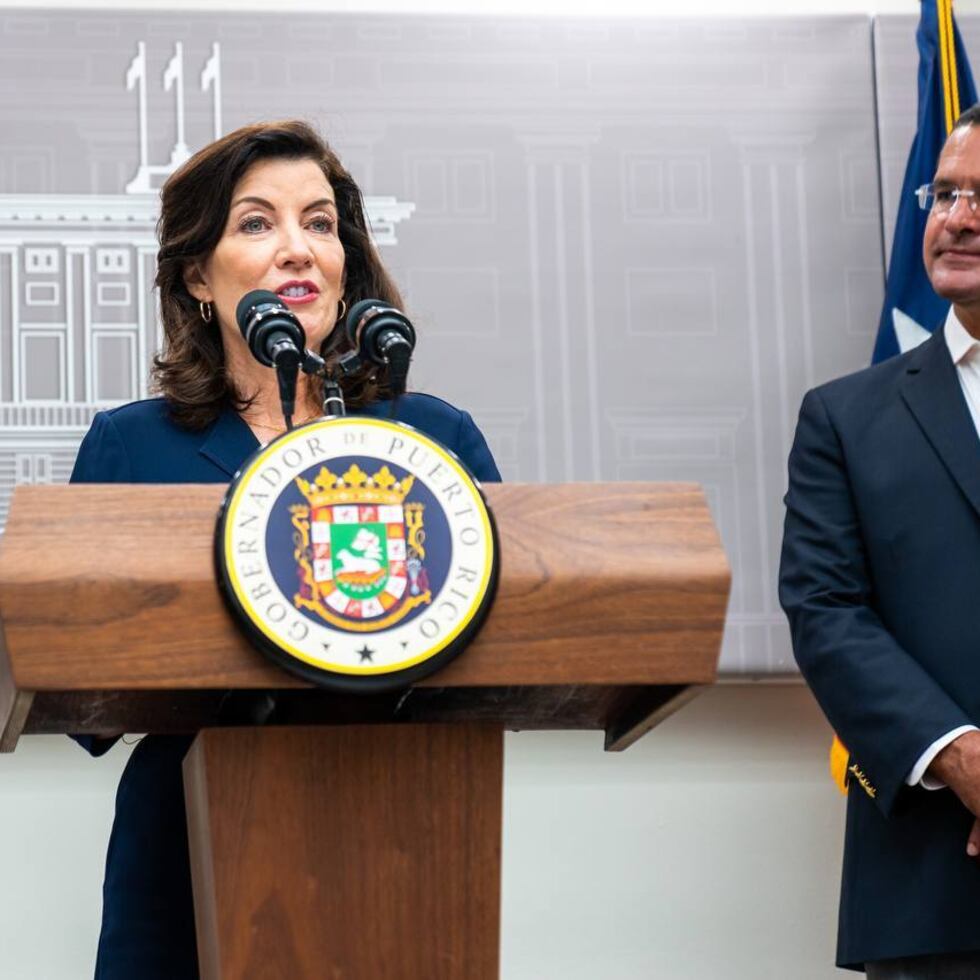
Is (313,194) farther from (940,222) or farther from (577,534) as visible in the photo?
(940,222)

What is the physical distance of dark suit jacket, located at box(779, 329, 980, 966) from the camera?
235 cm

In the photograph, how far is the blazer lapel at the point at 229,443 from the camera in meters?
1.93

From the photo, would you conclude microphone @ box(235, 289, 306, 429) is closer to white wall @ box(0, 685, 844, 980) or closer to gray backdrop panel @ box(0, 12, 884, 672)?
gray backdrop panel @ box(0, 12, 884, 672)

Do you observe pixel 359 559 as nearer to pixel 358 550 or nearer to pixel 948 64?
pixel 358 550

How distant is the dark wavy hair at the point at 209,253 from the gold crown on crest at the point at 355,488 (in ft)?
2.12

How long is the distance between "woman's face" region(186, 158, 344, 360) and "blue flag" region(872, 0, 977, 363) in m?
1.81

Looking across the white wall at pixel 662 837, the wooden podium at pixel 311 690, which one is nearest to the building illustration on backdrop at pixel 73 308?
→ the white wall at pixel 662 837

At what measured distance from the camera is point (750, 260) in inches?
149

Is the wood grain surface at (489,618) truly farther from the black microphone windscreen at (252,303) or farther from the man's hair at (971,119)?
the man's hair at (971,119)

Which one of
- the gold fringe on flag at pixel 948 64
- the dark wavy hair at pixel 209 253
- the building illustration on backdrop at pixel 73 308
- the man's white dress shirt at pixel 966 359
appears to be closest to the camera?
the dark wavy hair at pixel 209 253

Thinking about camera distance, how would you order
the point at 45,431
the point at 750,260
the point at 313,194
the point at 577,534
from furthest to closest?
1. the point at 750,260
2. the point at 45,431
3. the point at 313,194
4. the point at 577,534

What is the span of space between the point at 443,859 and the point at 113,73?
2623 mm

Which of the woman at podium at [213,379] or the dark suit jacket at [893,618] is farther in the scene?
the dark suit jacket at [893,618]

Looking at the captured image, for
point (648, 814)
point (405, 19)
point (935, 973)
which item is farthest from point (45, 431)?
point (935, 973)
